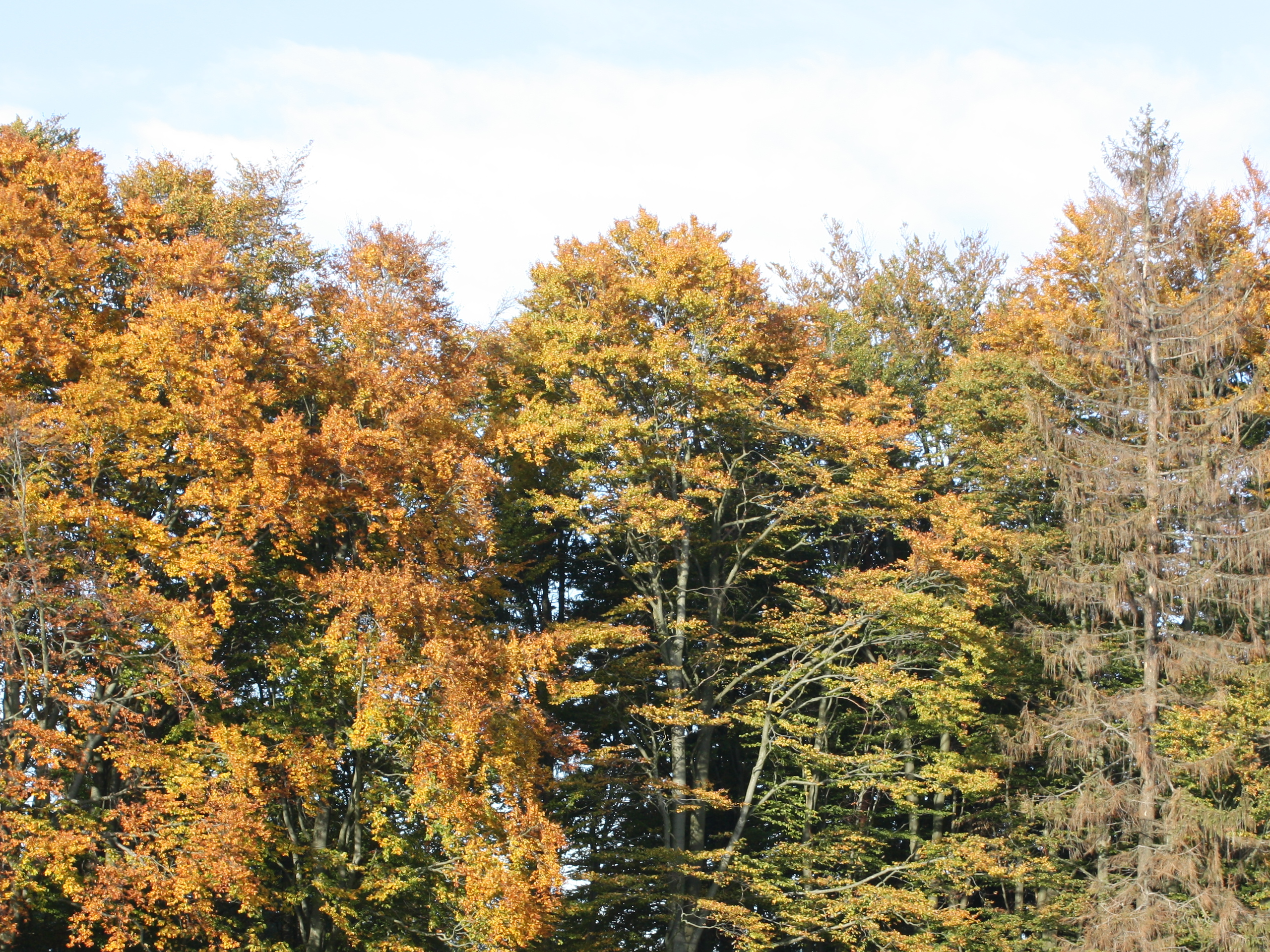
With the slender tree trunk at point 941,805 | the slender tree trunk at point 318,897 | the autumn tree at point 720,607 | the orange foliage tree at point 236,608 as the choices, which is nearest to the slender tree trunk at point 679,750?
the autumn tree at point 720,607

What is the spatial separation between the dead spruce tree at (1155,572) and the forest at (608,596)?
10cm

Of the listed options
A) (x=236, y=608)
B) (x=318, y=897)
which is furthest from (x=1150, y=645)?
(x=236, y=608)

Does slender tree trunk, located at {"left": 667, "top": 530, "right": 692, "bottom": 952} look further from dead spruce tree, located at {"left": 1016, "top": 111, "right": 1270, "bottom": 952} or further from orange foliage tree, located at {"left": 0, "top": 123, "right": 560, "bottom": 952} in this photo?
dead spruce tree, located at {"left": 1016, "top": 111, "right": 1270, "bottom": 952}

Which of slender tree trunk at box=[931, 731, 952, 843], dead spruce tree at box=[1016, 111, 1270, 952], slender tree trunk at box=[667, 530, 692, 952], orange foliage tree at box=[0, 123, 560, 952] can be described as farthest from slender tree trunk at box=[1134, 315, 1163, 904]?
orange foliage tree at box=[0, 123, 560, 952]

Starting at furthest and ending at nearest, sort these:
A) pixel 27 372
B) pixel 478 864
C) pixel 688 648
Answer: pixel 688 648, pixel 27 372, pixel 478 864

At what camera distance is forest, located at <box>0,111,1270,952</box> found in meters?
16.0

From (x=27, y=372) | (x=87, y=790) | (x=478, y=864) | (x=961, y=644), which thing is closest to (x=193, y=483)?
(x=27, y=372)

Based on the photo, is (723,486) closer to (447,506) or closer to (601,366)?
(601,366)

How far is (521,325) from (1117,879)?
14.4m

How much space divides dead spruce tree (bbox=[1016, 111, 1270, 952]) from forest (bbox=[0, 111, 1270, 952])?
0.33 feet

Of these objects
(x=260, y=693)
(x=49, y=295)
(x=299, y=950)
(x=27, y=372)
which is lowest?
(x=299, y=950)

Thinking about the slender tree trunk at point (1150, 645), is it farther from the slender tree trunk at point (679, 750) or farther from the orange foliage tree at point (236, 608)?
the orange foliage tree at point (236, 608)

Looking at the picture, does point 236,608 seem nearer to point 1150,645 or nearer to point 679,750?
point 679,750

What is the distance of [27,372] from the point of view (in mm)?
17516
